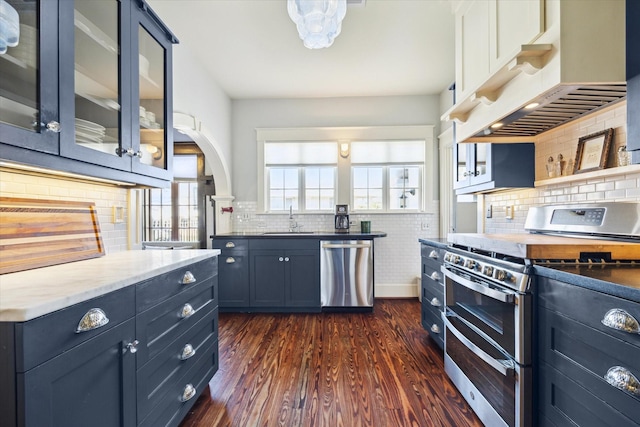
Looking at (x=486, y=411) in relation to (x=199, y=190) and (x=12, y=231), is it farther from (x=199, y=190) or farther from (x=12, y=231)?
(x=199, y=190)

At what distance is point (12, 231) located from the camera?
1244mm

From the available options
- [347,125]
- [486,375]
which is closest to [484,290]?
[486,375]

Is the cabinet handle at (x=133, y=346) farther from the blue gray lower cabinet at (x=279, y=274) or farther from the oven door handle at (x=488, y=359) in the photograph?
the blue gray lower cabinet at (x=279, y=274)

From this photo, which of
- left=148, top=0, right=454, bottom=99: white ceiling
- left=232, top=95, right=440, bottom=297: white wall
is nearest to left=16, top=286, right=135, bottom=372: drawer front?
left=148, top=0, right=454, bottom=99: white ceiling

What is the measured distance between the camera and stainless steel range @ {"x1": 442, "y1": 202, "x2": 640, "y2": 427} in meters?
1.32

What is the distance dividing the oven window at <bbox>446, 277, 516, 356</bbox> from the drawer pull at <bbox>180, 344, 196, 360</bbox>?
5.23 ft

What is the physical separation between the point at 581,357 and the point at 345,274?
2533 mm

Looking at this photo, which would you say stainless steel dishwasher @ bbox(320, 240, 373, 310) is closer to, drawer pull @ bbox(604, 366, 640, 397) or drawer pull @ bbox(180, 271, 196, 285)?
drawer pull @ bbox(180, 271, 196, 285)

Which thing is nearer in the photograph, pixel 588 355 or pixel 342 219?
pixel 588 355

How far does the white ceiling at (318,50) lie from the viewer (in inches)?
95.0

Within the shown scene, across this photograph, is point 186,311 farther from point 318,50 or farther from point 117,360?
point 318,50

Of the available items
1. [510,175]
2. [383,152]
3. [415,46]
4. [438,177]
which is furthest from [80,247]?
[438,177]

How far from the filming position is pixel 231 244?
3.53m

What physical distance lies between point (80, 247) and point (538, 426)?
2.36 metres
